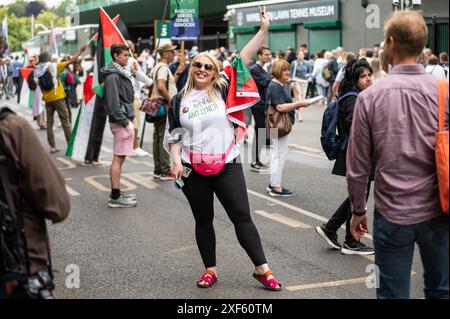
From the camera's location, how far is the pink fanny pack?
5.18 metres

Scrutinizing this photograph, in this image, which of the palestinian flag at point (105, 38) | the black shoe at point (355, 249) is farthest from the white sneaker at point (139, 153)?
the black shoe at point (355, 249)

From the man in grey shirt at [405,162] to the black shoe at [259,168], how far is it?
25.5ft

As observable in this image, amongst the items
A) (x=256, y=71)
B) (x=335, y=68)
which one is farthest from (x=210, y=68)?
(x=335, y=68)

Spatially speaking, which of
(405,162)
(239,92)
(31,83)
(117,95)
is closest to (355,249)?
(239,92)

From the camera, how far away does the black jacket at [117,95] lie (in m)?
8.44

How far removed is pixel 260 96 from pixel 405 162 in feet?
26.1

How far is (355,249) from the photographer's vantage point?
20.8 feet

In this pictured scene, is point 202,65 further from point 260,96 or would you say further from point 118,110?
point 260,96

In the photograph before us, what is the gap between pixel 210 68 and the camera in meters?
5.22

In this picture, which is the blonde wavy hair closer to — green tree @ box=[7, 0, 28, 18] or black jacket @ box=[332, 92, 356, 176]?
black jacket @ box=[332, 92, 356, 176]

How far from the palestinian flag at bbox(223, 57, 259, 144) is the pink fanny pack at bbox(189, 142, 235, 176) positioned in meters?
0.23

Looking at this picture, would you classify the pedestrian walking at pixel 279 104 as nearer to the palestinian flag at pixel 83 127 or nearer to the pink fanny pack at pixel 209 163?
the pink fanny pack at pixel 209 163

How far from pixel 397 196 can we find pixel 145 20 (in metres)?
41.0
